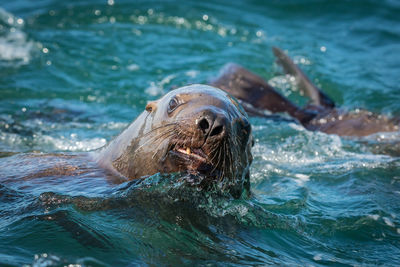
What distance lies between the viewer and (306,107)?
8266 millimetres

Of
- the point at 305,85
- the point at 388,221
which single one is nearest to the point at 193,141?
the point at 388,221

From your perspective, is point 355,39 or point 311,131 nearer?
point 311,131

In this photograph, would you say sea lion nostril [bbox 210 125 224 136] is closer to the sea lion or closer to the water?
the water

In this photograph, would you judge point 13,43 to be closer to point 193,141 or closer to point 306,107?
point 306,107

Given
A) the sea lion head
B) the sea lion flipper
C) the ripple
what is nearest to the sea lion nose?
the sea lion head

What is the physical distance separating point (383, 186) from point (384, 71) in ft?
15.7

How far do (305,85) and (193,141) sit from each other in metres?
5.38

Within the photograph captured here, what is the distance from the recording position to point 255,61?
10.1 meters

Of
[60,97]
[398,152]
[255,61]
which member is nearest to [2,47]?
[60,97]

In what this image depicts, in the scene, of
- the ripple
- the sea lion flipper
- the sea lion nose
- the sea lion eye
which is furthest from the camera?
the ripple

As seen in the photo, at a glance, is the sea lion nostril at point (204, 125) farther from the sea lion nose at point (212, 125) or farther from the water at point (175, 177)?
the water at point (175, 177)

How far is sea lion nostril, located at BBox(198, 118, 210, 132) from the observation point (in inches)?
134

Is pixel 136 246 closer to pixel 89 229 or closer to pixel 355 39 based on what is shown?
pixel 89 229

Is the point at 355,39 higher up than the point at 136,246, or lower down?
higher up
